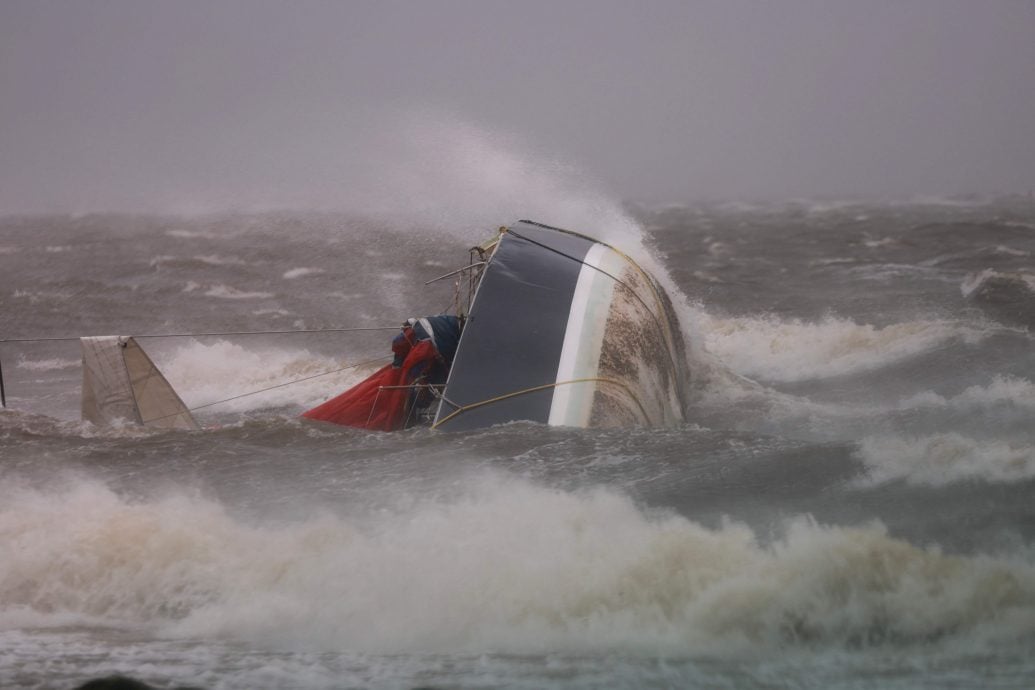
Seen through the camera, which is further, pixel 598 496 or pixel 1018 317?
pixel 1018 317

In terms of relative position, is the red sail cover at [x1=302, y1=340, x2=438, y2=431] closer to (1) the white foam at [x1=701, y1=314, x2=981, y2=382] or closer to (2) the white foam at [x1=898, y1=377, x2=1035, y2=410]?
(2) the white foam at [x1=898, y1=377, x2=1035, y2=410]

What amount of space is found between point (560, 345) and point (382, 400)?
93 cm

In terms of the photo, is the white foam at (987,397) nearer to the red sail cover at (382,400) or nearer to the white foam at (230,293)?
the red sail cover at (382,400)

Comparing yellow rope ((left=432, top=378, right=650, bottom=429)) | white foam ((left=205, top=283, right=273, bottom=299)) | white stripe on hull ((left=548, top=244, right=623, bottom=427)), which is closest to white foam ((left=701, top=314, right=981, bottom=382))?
white stripe on hull ((left=548, top=244, right=623, bottom=427))

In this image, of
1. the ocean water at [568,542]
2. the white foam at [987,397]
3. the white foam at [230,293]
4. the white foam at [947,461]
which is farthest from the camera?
the white foam at [230,293]

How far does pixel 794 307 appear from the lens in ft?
27.1

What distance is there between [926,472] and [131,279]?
7860 mm

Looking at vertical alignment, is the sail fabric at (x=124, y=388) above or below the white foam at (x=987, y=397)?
above

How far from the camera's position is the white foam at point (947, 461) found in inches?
144

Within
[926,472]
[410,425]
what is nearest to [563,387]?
[410,425]

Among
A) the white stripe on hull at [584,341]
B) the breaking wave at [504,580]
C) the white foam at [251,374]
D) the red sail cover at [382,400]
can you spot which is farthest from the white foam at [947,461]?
the white foam at [251,374]

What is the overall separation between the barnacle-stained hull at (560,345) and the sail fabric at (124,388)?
147cm

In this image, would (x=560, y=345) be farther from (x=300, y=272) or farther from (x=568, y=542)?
(x=300, y=272)

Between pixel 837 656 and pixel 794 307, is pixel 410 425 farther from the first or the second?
pixel 794 307
